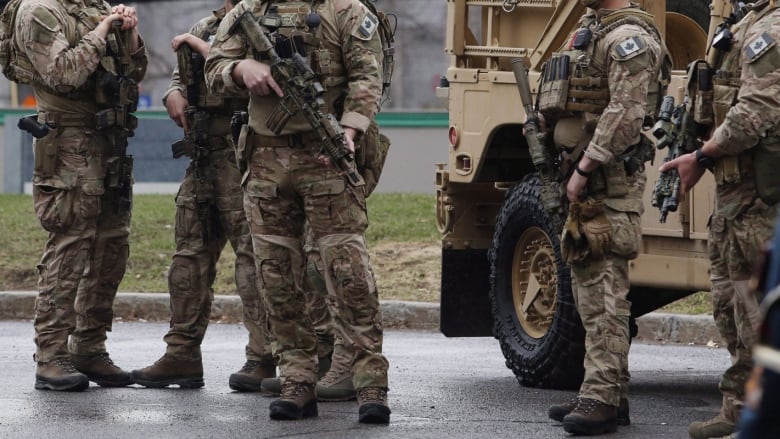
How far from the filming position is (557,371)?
24.4 feet

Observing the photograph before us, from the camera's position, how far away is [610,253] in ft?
20.0

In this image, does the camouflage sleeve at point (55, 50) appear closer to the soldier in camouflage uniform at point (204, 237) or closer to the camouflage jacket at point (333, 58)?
the soldier in camouflage uniform at point (204, 237)

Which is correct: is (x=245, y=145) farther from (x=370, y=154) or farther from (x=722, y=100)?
(x=722, y=100)

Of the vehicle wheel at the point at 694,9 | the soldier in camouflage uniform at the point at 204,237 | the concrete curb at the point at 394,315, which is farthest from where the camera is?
the concrete curb at the point at 394,315

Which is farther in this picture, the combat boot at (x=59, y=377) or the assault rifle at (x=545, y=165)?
the combat boot at (x=59, y=377)

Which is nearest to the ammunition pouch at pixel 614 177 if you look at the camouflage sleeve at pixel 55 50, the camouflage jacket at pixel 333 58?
the camouflage jacket at pixel 333 58

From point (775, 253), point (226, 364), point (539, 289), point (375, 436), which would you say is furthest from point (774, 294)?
point (226, 364)

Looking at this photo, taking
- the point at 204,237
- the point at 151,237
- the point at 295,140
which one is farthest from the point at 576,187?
the point at 151,237

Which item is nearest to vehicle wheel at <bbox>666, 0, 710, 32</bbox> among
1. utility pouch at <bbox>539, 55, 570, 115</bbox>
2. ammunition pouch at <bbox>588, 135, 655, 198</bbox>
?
utility pouch at <bbox>539, 55, 570, 115</bbox>

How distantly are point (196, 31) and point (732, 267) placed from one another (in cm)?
310

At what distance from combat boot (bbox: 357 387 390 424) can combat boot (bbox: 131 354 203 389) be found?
1.47 m

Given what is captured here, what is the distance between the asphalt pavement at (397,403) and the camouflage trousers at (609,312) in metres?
0.24

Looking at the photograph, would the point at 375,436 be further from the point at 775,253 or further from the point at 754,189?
the point at 775,253

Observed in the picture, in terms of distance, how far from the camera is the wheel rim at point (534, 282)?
7.71 meters
